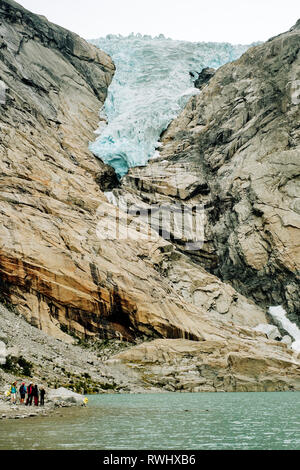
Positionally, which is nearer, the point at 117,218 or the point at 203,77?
the point at 117,218

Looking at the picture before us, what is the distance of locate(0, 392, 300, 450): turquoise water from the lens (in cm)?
1266

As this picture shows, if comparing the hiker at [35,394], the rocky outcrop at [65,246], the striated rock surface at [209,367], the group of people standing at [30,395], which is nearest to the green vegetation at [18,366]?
the group of people standing at [30,395]

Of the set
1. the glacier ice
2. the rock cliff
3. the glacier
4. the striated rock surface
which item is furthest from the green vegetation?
the glacier

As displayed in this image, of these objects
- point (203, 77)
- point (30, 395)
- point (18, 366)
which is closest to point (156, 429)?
point (30, 395)

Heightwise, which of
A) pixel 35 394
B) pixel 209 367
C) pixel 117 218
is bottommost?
pixel 209 367

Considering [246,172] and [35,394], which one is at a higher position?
[246,172]

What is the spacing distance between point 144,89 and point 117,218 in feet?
152

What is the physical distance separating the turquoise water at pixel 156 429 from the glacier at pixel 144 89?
187 feet

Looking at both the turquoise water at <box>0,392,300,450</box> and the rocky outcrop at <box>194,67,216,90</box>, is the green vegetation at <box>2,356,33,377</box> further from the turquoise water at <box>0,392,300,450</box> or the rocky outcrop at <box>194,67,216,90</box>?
the rocky outcrop at <box>194,67,216,90</box>

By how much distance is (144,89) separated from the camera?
93.1 metres

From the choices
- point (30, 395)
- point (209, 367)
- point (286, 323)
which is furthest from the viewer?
point (286, 323)

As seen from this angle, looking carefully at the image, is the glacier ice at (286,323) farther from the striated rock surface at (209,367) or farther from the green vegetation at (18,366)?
the green vegetation at (18,366)

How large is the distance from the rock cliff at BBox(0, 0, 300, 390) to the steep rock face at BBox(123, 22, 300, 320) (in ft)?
0.67

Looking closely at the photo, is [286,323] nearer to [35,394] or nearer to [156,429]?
[35,394]
